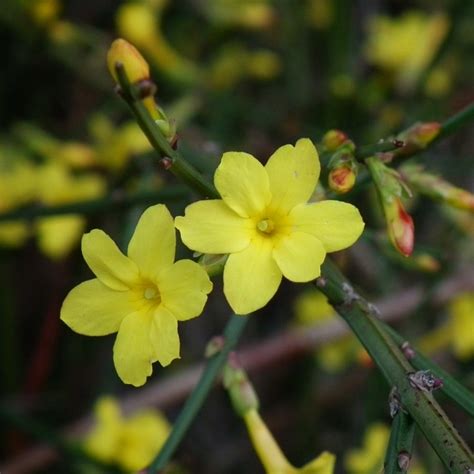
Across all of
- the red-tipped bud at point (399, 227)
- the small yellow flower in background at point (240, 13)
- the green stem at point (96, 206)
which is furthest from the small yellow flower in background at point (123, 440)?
the small yellow flower in background at point (240, 13)

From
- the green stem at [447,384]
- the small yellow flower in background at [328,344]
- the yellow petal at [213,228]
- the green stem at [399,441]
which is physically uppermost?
the small yellow flower in background at [328,344]

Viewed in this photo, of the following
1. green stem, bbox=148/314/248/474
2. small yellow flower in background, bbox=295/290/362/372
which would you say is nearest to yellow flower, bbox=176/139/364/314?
green stem, bbox=148/314/248/474

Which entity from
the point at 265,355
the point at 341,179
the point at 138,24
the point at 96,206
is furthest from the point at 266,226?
the point at 138,24

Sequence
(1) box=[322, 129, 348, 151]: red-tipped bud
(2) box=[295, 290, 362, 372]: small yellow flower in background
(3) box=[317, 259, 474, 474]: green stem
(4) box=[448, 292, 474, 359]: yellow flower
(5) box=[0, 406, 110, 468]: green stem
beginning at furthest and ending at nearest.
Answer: (2) box=[295, 290, 362, 372]: small yellow flower in background < (4) box=[448, 292, 474, 359]: yellow flower < (5) box=[0, 406, 110, 468]: green stem < (1) box=[322, 129, 348, 151]: red-tipped bud < (3) box=[317, 259, 474, 474]: green stem

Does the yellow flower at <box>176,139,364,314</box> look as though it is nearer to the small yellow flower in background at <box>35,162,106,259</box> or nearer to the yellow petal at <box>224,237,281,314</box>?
the yellow petal at <box>224,237,281,314</box>

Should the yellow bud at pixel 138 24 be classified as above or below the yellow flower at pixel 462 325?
above

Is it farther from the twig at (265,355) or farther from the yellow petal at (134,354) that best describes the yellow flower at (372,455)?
the yellow petal at (134,354)

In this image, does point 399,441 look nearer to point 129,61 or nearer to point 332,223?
point 332,223
